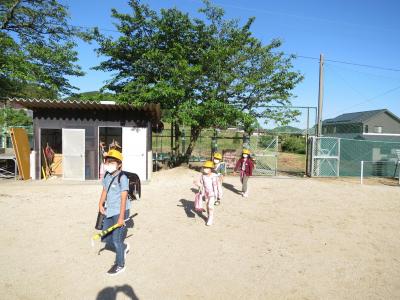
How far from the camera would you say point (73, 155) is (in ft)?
40.2

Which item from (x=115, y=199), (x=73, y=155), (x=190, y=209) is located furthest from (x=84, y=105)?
(x=115, y=199)

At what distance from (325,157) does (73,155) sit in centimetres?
1102

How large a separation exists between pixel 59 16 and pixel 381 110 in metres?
33.4

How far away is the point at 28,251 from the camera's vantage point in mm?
4930

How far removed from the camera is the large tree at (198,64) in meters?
13.4

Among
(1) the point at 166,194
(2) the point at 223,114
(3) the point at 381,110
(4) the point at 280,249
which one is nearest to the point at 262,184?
(2) the point at 223,114

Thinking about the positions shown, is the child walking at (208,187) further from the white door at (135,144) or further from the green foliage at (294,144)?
the green foliage at (294,144)

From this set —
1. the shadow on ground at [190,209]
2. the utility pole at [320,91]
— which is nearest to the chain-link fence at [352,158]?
the utility pole at [320,91]

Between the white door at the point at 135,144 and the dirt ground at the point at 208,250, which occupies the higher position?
the white door at the point at 135,144

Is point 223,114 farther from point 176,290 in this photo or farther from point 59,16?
point 59,16

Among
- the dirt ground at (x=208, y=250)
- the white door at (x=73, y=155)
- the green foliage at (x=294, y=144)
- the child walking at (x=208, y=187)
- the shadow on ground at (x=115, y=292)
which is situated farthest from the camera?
the green foliage at (x=294, y=144)

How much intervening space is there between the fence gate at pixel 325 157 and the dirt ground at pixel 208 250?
199 inches

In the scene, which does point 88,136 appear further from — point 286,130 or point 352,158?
point 352,158

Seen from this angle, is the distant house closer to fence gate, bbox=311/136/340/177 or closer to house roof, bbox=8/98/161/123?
fence gate, bbox=311/136/340/177
